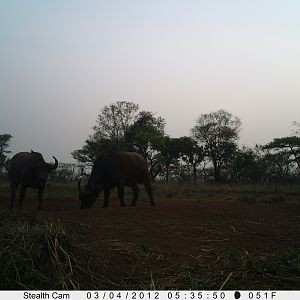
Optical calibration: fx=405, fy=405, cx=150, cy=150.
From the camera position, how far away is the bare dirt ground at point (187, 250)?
4090mm

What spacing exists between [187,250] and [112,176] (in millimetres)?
7542

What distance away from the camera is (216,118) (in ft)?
167

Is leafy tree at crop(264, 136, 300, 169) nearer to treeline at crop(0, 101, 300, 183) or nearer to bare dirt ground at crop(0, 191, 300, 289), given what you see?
treeline at crop(0, 101, 300, 183)

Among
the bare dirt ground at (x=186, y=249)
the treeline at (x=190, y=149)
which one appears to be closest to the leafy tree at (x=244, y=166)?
the treeline at (x=190, y=149)

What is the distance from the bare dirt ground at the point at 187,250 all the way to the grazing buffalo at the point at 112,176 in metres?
4.61

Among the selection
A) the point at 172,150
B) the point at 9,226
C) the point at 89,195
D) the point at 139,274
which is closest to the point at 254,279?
the point at 139,274

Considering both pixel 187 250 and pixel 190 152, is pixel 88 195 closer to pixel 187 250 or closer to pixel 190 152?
pixel 187 250

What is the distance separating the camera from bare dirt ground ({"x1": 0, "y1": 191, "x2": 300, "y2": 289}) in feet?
13.4

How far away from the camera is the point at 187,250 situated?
5309mm

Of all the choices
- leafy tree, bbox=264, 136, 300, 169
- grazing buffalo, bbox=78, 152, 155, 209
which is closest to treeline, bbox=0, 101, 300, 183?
leafy tree, bbox=264, 136, 300, 169

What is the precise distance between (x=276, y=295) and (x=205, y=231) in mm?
3195

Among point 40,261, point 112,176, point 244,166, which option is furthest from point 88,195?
point 244,166

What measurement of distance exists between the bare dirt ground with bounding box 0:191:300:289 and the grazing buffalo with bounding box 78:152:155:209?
4.61 m

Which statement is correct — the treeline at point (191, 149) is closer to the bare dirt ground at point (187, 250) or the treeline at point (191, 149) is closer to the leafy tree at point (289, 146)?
the leafy tree at point (289, 146)
